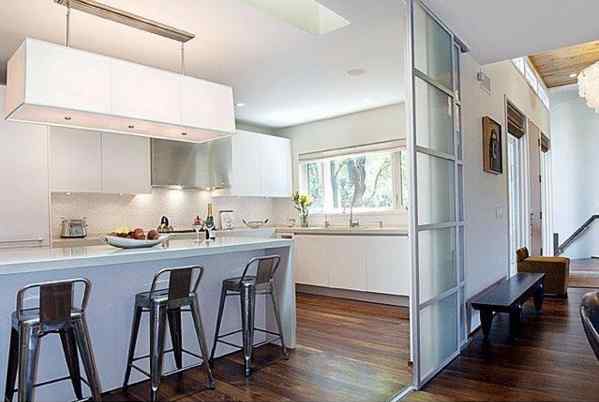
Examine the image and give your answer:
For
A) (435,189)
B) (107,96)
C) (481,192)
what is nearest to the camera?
(107,96)

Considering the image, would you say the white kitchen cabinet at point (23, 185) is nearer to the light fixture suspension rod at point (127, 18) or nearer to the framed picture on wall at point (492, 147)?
the light fixture suspension rod at point (127, 18)

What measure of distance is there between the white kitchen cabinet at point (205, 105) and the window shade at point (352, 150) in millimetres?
3032

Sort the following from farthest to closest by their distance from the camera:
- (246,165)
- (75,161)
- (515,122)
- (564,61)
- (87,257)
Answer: (564,61) < (246,165) < (515,122) < (75,161) < (87,257)

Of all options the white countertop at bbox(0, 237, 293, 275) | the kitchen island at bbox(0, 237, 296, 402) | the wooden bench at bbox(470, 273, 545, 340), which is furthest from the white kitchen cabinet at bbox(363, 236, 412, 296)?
the white countertop at bbox(0, 237, 293, 275)

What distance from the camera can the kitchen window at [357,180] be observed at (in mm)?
6105

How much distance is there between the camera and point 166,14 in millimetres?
3129

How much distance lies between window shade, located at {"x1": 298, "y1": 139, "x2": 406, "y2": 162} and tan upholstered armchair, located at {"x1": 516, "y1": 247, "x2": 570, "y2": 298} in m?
2.14

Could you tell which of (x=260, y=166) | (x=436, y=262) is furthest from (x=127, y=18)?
(x=260, y=166)

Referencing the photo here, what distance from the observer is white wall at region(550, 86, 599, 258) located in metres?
9.42

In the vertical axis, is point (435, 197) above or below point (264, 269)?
above

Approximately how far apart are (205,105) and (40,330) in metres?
1.95

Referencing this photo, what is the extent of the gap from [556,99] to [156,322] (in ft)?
33.3

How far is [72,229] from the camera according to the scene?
4758mm

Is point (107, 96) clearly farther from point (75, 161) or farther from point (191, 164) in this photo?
point (191, 164)
